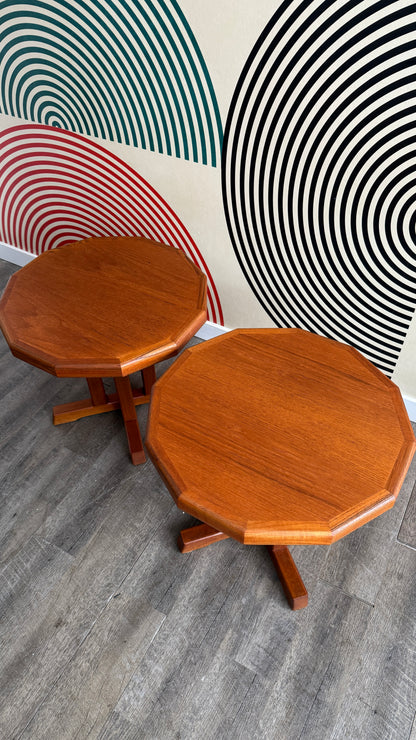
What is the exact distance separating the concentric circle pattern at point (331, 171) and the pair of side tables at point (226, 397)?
416 millimetres

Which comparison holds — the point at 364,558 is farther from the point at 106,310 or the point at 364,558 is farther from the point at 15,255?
the point at 15,255

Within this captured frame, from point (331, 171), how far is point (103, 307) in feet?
3.11

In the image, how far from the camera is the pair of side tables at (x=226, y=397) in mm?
1199

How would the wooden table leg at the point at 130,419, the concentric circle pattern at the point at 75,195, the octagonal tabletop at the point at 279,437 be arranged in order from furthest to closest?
the concentric circle pattern at the point at 75,195 → the wooden table leg at the point at 130,419 → the octagonal tabletop at the point at 279,437

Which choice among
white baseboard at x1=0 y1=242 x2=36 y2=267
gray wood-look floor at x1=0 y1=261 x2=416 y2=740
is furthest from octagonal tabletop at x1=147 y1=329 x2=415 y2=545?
white baseboard at x1=0 y1=242 x2=36 y2=267

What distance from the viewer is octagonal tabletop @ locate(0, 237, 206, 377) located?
157 cm

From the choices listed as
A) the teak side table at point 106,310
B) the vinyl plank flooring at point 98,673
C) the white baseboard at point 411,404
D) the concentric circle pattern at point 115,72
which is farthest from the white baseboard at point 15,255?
the white baseboard at point 411,404

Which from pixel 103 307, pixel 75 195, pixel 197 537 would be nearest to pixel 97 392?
pixel 103 307

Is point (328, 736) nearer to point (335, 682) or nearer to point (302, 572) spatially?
point (335, 682)

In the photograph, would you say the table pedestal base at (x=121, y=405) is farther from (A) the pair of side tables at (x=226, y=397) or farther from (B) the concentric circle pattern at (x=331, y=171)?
(B) the concentric circle pattern at (x=331, y=171)

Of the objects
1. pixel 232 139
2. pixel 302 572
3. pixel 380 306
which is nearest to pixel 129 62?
pixel 232 139

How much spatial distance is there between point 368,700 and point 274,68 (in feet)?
6.57

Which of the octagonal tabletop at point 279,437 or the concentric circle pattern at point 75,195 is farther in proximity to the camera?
the concentric circle pattern at point 75,195

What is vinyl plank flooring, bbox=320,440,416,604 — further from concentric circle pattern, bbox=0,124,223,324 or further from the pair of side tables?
concentric circle pattern, bbox=0,124,223,324
